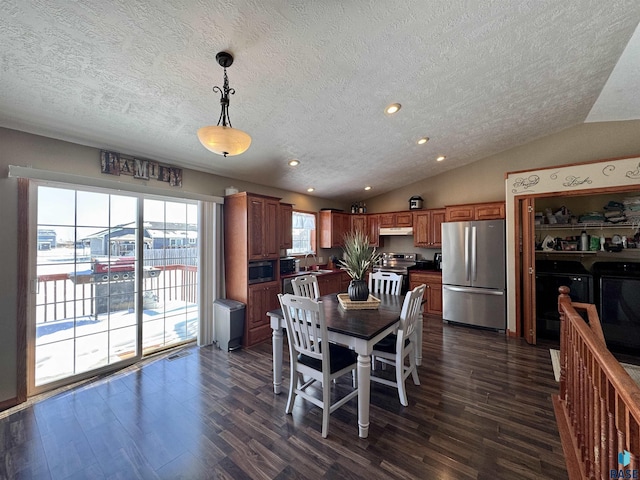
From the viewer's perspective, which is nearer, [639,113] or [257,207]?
[639,113]

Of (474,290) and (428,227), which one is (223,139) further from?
(428,227)

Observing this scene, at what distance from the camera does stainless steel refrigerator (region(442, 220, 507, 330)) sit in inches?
165

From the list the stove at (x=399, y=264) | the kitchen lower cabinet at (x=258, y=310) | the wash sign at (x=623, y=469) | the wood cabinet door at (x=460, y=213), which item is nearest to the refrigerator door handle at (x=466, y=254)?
the wood cabinet door at (x=460, y=213)

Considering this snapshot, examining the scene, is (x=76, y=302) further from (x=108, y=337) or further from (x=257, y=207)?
(x=257, y=207)

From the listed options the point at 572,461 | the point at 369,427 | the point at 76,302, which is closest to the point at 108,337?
the point at 76,302

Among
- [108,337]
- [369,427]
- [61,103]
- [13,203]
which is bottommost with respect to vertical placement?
[369,427]

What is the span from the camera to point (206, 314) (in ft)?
12.5

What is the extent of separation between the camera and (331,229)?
595cm

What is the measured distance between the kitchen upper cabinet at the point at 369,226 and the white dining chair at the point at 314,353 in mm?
4177

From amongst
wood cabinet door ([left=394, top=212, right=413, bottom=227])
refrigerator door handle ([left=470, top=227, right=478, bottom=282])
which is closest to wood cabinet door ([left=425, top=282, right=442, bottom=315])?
refrigerator door handle ([left=470, top=227, right=478, bottom=282])

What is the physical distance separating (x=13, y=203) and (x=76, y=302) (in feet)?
3.78

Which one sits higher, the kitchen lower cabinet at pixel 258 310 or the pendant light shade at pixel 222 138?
the pendant light shade at pixel 222 138

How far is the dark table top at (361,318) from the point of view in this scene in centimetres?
203

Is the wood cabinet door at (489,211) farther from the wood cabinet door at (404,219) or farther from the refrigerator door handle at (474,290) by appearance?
the wood cabinet door at (404,219)
